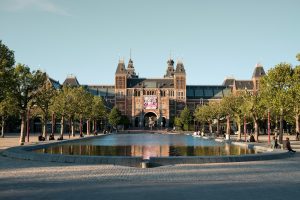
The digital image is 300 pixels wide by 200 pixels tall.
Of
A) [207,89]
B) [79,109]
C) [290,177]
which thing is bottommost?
[290,177]

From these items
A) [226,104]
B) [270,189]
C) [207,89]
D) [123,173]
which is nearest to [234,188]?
[270,189]

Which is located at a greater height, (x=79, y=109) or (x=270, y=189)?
(x=79, y=109)

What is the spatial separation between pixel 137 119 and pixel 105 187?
139 meters

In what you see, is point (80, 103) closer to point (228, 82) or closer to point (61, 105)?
point (61, 105)

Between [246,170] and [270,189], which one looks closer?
[270,189]

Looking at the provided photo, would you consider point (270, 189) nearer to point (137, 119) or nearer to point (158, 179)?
point (158, 179)

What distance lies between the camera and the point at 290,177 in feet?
47.5

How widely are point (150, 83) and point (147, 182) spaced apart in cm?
14223

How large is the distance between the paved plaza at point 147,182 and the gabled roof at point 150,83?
136612 millimetres

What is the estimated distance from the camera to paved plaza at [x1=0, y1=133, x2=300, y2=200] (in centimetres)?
1069

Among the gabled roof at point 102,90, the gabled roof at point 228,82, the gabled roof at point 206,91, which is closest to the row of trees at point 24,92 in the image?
the gabled roof at point 102,90

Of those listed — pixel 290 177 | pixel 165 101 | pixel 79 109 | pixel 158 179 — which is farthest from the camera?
pixel 165 101

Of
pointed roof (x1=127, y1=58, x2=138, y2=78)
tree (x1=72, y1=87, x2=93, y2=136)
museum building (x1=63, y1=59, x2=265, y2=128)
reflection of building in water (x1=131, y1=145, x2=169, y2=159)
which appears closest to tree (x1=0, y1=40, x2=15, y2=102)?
reflection of building in water (x1=131, y1=145, x2=169, y2=159)

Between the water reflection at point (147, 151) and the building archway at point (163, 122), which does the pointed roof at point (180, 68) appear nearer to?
the building archway at point (163, 122)
